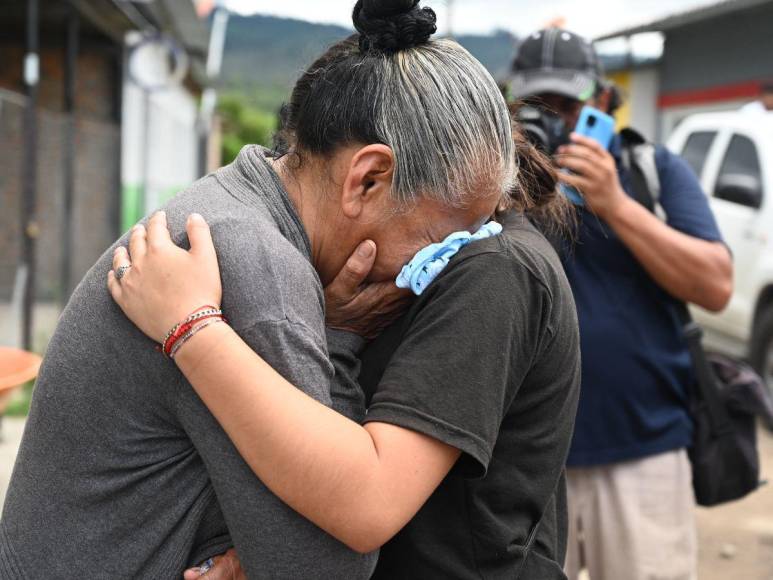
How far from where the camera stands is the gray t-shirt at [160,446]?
1.37 m

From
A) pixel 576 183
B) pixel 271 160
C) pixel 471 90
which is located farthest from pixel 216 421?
pixel 576 183

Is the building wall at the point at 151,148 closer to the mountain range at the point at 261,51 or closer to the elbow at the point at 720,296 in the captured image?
the mountain range at the point at 261,51

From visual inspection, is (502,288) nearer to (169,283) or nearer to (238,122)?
(169,283)

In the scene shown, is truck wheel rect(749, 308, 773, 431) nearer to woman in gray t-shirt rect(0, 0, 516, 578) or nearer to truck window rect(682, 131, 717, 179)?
truck window rect(682, 131, 717, 179)

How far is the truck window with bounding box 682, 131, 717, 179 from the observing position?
750 cm

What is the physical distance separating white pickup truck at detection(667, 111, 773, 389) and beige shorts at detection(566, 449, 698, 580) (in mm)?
4268

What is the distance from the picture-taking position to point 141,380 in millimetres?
1397

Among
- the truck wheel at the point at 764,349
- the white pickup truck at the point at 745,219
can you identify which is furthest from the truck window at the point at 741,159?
the truck wheel at the point at 764,349

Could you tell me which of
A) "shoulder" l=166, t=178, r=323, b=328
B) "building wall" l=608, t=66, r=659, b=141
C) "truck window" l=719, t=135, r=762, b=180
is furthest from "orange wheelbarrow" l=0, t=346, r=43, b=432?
"building wall" l=608, t=66, r=659, b=141

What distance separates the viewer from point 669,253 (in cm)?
255

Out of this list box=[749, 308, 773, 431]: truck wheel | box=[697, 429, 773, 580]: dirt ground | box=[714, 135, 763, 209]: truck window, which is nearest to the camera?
box=[697, 429, 773, 580]: dirt ground

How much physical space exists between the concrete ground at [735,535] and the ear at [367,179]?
11.3ft

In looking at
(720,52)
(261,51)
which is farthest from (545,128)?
(261,51)

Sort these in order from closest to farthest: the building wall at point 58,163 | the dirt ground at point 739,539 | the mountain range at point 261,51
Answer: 1. the dirt ground at point 739,539
2. the building wall at point 58,163
3. the mountain range at point 261,51
